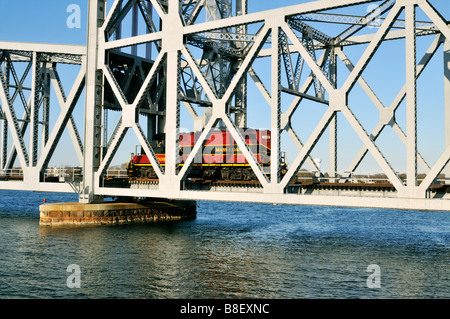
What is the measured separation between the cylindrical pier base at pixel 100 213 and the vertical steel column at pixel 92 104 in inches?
42.3

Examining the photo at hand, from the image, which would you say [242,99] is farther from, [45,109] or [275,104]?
[45,109]

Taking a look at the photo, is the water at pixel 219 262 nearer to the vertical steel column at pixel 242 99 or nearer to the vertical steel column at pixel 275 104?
the vertical steel column at pixel 275 104

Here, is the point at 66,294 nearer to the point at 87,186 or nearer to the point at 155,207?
the point at 87,186

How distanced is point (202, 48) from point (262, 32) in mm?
11219

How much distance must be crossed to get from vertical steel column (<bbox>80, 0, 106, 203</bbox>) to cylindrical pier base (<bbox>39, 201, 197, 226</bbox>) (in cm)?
107

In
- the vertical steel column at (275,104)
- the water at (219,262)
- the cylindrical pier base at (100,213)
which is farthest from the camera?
the cylindrical pier base at (100,213)

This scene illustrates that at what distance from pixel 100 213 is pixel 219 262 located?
52.8 feet

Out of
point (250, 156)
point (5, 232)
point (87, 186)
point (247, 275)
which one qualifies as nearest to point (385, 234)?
point (250, 156)

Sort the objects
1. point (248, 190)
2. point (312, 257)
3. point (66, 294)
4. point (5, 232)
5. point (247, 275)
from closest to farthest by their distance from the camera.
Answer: point (66, 294)
point (247, 275)
point (312, 257)
point (248, 190)
point (5, 232)

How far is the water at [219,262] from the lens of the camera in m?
19.0

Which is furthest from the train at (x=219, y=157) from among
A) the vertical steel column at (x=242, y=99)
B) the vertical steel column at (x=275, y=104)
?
the vertical steel column at (x=275, y=104)

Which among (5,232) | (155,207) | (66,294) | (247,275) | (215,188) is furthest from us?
(155,207)

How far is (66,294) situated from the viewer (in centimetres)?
1848

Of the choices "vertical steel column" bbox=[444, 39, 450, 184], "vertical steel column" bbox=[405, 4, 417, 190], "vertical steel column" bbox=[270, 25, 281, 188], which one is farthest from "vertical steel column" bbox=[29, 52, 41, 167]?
"vertical steel column" bbox=[444, 39, 450, 184]
